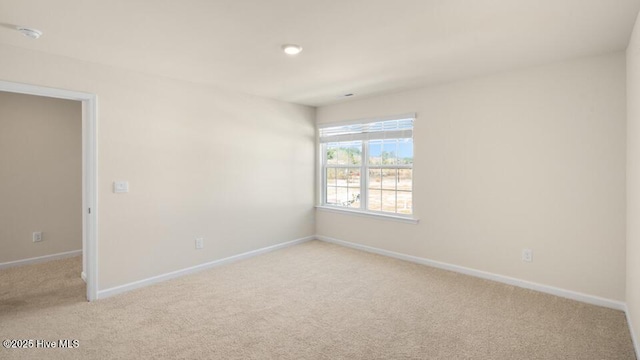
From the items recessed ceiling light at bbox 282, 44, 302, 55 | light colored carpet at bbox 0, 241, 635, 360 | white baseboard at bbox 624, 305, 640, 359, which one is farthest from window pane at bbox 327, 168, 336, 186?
white baseboard at bbox 624, 305, 640, 359

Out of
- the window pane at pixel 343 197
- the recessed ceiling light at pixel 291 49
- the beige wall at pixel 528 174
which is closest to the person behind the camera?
the recessed ceiling light at pixel 291 49

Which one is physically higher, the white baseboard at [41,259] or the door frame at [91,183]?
the door frame at [91,183]

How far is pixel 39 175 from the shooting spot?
4.32 metres

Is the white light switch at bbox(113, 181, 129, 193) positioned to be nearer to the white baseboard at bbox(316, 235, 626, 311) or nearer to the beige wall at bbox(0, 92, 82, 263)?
the beige wall at bbox(0, 92, 82, 263)

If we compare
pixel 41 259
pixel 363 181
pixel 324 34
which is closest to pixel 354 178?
pixel 363 181

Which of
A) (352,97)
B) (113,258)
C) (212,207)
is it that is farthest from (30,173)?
(352,97)

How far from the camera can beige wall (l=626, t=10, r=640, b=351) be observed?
2209 millimetres

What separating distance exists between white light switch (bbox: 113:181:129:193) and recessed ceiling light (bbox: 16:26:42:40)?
1.41m

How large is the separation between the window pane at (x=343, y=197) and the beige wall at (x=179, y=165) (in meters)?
0.69

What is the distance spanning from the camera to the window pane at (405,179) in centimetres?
449

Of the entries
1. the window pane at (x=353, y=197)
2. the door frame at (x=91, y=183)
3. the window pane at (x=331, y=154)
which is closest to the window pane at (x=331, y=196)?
the window pane at (x=353, y=197)

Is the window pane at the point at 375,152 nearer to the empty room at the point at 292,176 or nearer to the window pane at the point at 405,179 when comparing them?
the empty room at the point at 292,176

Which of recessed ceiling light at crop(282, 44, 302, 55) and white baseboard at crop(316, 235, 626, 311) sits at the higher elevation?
recessed ceiling light at crop(282, 44, 302, 55)

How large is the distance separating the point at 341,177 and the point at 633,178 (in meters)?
3.60
